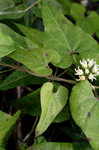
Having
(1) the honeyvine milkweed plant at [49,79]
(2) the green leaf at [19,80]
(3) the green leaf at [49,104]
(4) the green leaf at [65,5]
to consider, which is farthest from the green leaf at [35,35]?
(4) the green leaf at [65,5]

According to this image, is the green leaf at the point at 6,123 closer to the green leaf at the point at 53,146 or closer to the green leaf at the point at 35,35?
the green leaf at the point at 53,146

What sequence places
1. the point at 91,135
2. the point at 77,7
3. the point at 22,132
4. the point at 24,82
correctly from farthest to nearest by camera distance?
the point at 77,7 < the point at 22,132 < the point at 24,82 < the point at 91,135

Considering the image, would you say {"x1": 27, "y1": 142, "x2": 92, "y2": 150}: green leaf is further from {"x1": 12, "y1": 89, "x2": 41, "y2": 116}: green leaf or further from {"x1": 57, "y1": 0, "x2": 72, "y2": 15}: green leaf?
{"x1": 57, "y1": 0, "x2": 72, "y2": 15}: green leaf

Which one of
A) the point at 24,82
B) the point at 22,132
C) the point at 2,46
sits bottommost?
the point at 22,132

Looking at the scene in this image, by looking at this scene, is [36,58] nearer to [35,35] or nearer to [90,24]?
[35,35]

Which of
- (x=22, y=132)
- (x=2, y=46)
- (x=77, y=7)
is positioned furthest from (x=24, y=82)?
(x=77, y=7)

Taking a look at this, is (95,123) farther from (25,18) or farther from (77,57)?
(25,18)

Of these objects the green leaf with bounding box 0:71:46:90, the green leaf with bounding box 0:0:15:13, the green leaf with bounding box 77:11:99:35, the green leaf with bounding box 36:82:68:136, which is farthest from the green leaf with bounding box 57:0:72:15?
the green leaf with bounding box 36:82:68:136
